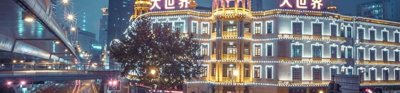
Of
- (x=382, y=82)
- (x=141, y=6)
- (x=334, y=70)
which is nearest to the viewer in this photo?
(x=334, y=70)

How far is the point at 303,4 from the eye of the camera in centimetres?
4822

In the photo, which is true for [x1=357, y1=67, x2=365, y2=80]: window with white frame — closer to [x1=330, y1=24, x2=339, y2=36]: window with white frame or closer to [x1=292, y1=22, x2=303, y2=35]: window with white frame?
[x1=330, y1=24, x2=339, y2=36]: window with white frame

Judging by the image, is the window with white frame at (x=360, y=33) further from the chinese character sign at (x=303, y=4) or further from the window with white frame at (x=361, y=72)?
the chinese character sign at (x=303, y=4)

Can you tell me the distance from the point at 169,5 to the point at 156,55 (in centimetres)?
1486

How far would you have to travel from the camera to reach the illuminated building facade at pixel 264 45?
1873 inches

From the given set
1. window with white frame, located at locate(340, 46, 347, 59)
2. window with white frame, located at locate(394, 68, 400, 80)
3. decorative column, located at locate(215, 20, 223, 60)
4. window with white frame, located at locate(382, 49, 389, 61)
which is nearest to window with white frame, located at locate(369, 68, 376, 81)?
window with white frame, located at locate(382, 49, 389, 61)

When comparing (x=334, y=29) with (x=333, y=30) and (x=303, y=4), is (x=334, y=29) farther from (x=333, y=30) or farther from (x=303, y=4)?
(x=303, y=4)

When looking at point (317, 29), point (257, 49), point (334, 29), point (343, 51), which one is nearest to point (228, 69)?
point (257, 49)

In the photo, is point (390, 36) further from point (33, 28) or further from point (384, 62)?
point (33, 28)

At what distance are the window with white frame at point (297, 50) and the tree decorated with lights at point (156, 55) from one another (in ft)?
48.4

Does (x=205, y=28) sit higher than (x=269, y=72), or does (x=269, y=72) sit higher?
(x=205, y=28)

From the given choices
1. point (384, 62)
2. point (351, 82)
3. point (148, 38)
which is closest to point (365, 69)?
point (384, 62)

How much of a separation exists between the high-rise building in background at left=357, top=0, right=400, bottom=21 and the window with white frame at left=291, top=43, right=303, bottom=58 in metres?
65.7

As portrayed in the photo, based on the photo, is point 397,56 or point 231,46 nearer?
point 231,46
